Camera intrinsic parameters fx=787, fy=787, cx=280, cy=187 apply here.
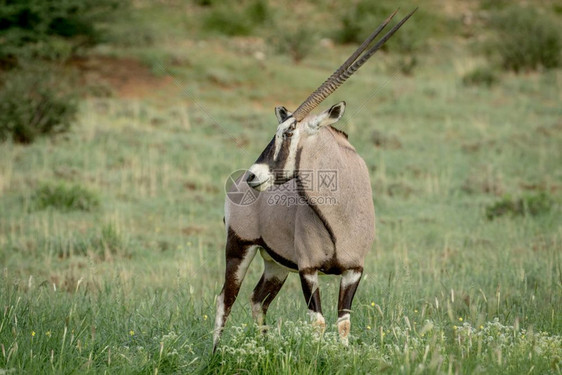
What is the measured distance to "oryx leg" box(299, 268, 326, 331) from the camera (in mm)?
5559

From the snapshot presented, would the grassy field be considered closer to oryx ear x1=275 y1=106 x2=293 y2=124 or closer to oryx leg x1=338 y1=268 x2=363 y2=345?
oryx leg x1=338 y1=268 x2=363 y2=345

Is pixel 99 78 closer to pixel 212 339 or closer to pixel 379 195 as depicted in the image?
pixel 379 195

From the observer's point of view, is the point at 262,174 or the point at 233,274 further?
the point at 233,274

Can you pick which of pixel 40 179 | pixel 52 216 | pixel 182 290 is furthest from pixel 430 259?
pixel 40 179

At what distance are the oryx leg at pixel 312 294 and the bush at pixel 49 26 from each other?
1644 cm

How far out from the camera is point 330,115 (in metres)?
5.61

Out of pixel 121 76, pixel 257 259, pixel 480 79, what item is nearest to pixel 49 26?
pixel 121 76

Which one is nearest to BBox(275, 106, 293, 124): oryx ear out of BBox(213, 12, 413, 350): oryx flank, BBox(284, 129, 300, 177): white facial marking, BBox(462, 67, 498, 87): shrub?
BBox(213, 12, 413, 350): oryx flank

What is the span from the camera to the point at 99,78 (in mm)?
21266

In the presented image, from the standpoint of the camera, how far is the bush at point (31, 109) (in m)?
15.5

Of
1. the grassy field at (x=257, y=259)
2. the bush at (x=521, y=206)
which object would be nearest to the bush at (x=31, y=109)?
the grassy field at (x=257, y=259)

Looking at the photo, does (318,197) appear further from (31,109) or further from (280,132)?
(31,109)

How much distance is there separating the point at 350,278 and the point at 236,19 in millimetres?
27478

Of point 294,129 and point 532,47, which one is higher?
point 532,47
